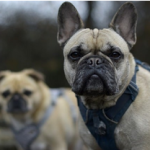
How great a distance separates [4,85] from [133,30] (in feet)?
8.64

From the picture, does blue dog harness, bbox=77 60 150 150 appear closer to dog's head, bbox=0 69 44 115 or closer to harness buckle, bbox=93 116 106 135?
harness buckle, bbox=93 116 106 135

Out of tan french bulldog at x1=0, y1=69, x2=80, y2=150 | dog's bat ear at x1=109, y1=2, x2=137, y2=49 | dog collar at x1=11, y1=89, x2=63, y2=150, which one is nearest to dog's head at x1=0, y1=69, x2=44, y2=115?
tan french bulldog at x1=0, y1=69, x2=80, y2=150

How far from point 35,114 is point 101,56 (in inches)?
99.0

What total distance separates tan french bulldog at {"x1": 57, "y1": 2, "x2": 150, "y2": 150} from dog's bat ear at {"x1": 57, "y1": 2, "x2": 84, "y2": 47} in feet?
0.20

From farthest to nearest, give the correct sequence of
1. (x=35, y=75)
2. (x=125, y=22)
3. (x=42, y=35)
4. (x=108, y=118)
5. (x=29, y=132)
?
(x=42, y=35)
(x=35, y=75)
(x=29, y=132)
(x=125, y=22)
(x=108, y=118)

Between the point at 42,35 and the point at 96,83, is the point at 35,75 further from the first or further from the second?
the point at 42,35

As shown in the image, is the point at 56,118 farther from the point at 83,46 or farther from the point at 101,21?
the point at 101,21

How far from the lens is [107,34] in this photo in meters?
2.70

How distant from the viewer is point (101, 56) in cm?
256

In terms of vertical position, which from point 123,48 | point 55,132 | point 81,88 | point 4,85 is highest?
point 123,48

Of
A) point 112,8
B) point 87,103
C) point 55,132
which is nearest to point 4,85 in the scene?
point 55,132

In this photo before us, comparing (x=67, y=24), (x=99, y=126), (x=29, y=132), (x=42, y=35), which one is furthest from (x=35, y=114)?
(x=42, y=35)

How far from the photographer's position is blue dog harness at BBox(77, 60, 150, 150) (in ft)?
8.59

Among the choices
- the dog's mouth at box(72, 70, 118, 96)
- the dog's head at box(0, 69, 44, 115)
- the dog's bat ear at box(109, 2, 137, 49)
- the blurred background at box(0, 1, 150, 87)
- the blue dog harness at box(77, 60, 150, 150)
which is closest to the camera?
the dog's mouth at box(72, 70, 118, 96)
